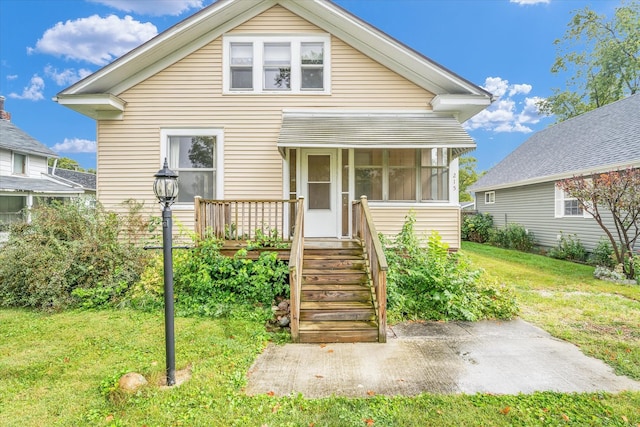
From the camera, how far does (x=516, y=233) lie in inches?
567

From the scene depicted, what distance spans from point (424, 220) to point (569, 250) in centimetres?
772

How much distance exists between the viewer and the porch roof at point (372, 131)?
6688mm

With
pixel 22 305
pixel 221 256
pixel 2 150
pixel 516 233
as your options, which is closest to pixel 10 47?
pixel 2 150

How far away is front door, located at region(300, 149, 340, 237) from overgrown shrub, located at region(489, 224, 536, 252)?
10703 mm

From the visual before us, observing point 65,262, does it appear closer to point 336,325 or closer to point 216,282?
point 216,282

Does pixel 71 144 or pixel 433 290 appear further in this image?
pixel 71 144

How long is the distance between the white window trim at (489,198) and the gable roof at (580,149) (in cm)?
53

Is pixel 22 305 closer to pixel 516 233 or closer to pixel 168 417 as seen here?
pixel 168 417

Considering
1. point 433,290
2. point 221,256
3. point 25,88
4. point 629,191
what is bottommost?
point 433,290

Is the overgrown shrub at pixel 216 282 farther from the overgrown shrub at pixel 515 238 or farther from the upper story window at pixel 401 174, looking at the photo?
the overgrown shrub at pixel 515 238

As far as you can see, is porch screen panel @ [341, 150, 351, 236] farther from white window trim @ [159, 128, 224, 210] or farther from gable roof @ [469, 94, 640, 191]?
gable roof @ [469, 94, 640, 191]

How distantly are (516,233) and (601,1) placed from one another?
20.4 m

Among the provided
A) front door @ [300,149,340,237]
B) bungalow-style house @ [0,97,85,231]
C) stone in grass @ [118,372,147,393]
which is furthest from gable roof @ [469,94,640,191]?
bungalow-style house @ [0,97,85,231]

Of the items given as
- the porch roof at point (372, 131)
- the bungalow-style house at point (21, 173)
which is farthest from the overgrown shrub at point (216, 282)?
A: the bungalow-style house at point (21, 173)
